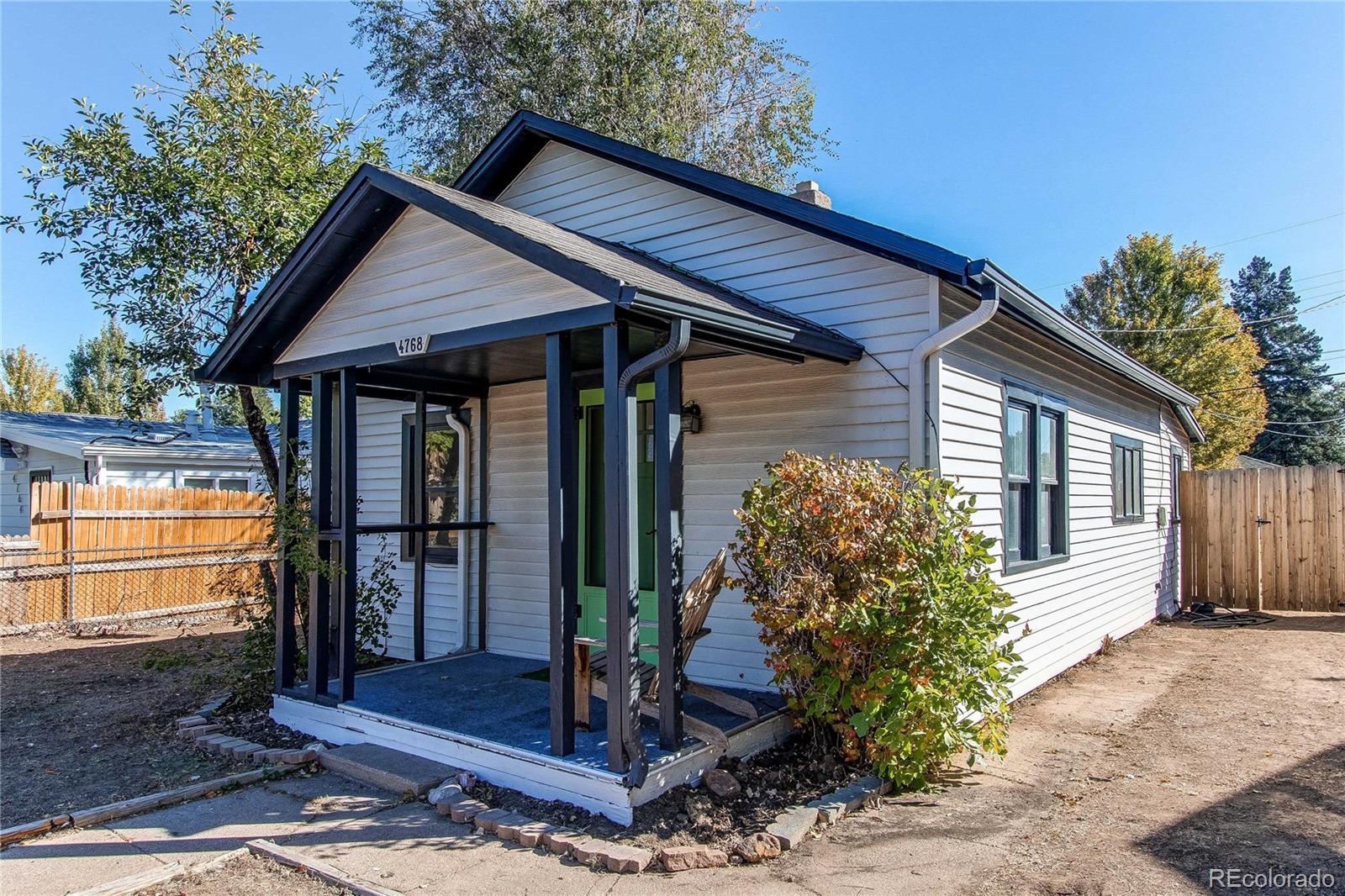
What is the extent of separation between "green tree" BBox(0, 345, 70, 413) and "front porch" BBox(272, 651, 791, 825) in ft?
94.2

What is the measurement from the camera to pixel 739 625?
6113 mm

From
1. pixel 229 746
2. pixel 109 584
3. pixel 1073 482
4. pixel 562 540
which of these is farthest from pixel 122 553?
pixel 1073 482

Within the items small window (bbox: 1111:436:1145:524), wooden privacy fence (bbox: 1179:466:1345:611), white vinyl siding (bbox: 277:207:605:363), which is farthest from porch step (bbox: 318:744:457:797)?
wooden privacy fence (bbox: 1179:466:1345:611)

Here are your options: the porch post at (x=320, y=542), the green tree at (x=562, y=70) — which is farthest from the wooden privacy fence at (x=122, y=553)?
the green tree at (x=562, y=70)

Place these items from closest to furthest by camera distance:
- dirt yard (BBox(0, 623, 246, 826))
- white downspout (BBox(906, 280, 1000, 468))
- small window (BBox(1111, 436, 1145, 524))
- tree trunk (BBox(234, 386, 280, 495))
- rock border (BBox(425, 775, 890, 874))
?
1. rock border (BBox(425, 775, 890, 874))
2. dirt yard (BBox(0, 623, 246, 826))
3. white downspout (BBox(906, 280, 1000, 468))
4. tree trunk (BBox(234, 386, 280, 495))
5. small window (BBox(1111, 436, 1145, 524))

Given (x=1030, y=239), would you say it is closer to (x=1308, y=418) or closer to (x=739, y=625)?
(x=1308, y=418)

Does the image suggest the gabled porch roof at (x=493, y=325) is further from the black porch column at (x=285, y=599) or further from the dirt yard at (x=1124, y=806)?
the dirt yard at (x=1124, y=806)

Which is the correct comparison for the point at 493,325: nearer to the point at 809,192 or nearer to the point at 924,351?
the point at 924,351

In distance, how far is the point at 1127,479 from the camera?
412 inches

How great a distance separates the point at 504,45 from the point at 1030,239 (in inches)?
750

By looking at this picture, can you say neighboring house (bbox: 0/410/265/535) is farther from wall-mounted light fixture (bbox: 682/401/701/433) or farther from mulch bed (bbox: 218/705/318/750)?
wall-mounted light fixture (bbox: 682/401/701/433)

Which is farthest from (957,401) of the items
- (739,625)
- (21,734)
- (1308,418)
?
(1308,418)
